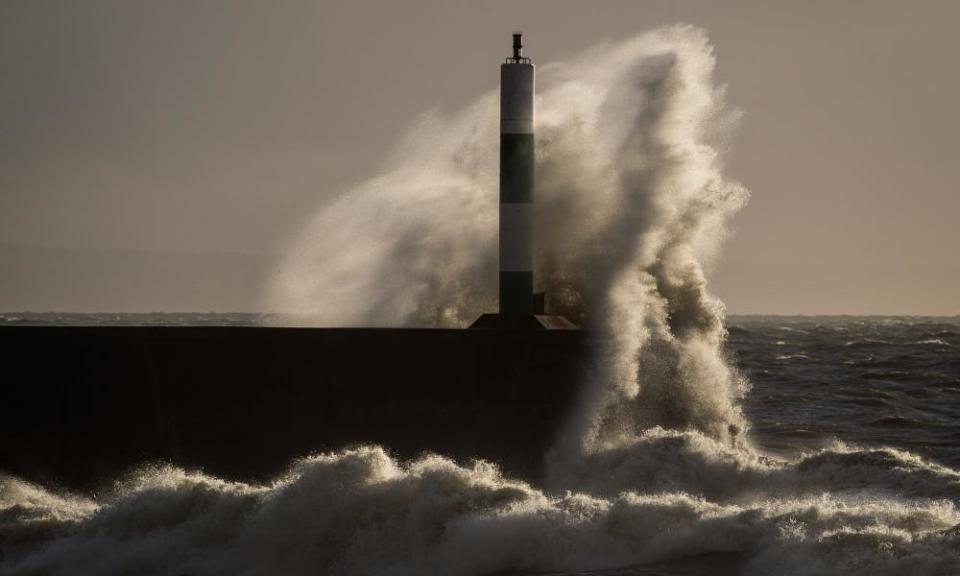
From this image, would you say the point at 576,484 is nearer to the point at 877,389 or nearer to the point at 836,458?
the point at 836,458

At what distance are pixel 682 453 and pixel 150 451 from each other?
5035mm

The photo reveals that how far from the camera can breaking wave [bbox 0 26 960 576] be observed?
39.8ft

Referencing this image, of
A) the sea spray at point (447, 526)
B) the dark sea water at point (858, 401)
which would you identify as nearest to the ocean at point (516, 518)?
the sea spray at point (447, 526)

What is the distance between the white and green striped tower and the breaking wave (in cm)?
94

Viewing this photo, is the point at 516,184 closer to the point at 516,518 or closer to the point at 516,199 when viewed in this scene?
the point at 516,199

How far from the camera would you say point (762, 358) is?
39469mm

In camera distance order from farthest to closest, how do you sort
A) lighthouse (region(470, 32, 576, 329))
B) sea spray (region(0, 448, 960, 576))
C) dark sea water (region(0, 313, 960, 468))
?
dark sea water (region(0, 313, 960, 468))
lighthouse (region(470, 32, 576, 329))
sea spray (region(0, 448, 960, 576))

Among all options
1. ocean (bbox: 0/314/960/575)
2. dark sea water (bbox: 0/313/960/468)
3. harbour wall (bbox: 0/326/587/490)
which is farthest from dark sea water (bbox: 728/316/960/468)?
harbour wall (bbox: 0/326/587/490)

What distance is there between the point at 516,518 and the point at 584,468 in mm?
2737

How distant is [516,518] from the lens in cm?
1250

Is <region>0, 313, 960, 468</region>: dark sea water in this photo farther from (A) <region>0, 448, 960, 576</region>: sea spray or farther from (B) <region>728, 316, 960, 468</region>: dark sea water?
(A) <region>0, 448, 960, 576</region>: sea spray

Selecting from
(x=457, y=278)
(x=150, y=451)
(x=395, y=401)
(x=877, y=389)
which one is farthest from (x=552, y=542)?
(x=877, y=389)

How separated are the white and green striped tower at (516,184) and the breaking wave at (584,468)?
94 cm

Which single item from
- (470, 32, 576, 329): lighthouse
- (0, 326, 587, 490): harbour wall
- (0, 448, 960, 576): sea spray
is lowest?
(0, 448, 960, 576): sea spray
